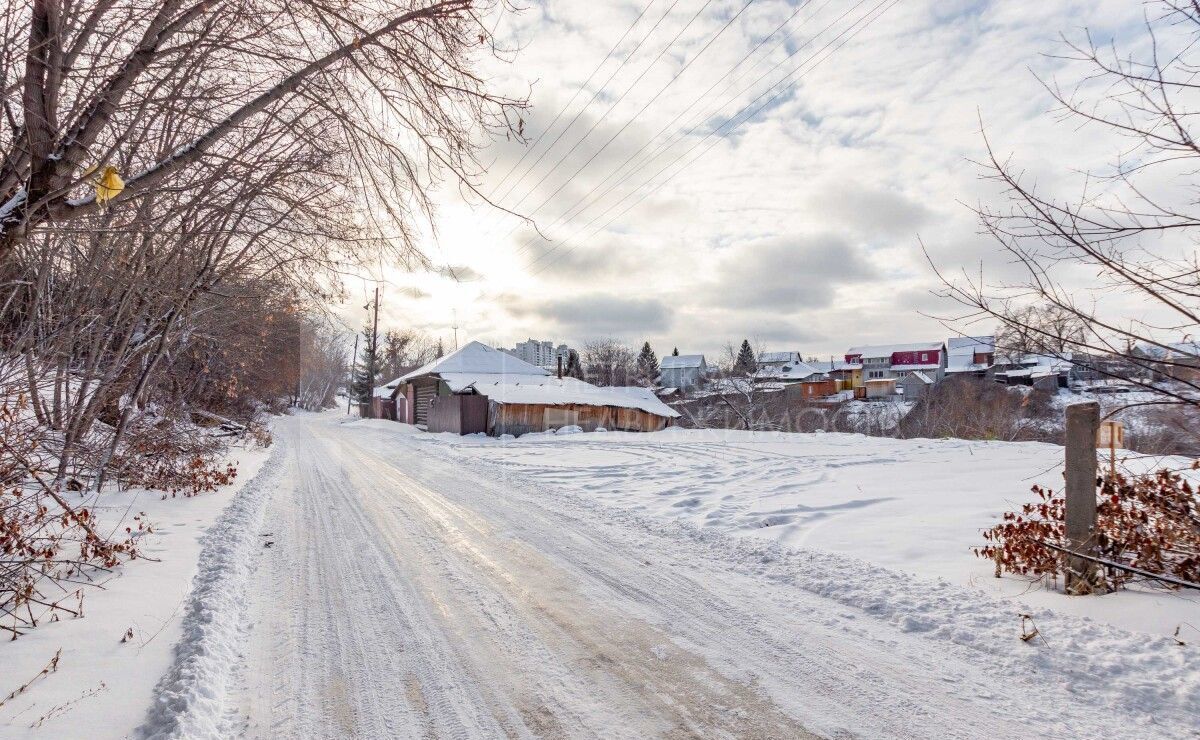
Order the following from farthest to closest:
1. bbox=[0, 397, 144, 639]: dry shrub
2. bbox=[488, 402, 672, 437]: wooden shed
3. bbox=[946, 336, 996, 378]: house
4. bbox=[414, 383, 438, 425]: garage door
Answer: bbox=[946, 336, 996, 378]: house
bbox=[414, 383, 438, 425]: garage door
bbox=[488, 402, 672, 437]: wooden shed
bbox=[0, 397, 144, 639]: dry shrub

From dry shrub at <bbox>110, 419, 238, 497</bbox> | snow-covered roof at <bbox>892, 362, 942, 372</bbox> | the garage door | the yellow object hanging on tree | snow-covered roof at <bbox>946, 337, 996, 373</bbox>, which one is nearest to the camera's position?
the yellow object hanging on tree

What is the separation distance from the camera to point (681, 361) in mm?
92000

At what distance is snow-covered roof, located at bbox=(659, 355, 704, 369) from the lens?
90.8 meters

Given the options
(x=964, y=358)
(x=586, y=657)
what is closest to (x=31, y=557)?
(x=586, y=657)

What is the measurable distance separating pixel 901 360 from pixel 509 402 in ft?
201

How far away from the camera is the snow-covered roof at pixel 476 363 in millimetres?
34719

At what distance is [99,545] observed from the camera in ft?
16.6

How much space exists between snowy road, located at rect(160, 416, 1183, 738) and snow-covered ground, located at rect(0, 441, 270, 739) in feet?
1.39

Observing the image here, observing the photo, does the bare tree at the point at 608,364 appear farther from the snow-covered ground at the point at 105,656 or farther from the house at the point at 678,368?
the snow-covered ground at the point at 105,656

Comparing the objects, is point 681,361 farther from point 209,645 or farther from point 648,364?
point 209,645

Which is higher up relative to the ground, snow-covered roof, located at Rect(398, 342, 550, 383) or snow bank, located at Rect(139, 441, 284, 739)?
snow-covered roof, located at Rect(398, 342, 550, 383)

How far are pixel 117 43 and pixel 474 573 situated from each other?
4576mm

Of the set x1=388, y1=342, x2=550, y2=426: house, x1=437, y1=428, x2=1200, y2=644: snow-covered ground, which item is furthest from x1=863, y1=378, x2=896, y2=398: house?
x1=437, y1=428, x2=1200, y2=644: snow-covered ground

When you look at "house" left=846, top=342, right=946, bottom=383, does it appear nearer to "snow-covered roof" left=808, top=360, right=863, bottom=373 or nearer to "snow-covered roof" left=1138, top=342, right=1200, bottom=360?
"snow-covered roof" left=808, top=360, right=863, bottom=373
